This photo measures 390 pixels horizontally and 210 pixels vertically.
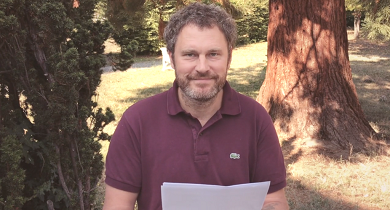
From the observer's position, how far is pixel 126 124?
1.83 meters

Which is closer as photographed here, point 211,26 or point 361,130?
point 211,26

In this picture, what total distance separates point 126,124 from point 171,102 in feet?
0.73

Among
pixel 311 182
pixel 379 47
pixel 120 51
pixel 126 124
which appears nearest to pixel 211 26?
pixel 126 124

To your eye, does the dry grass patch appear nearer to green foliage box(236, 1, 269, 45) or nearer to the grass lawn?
the grass lawn

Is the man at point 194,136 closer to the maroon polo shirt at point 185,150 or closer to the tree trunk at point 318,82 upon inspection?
the maroon polo shirt at point 185,150

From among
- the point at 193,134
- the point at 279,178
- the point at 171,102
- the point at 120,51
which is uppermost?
the point at 120,51

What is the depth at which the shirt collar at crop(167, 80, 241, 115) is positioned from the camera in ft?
6.11

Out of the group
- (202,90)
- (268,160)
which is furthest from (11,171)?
(268,160)

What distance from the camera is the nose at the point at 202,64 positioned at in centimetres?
179

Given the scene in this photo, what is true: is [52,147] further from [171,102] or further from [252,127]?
[252,127]

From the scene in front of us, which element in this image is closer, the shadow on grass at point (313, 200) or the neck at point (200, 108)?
the neck at point (200, 108)

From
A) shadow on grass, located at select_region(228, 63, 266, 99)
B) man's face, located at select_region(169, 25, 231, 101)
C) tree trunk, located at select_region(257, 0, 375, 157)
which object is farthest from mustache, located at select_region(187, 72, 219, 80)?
shadow on grass, located at select_region(228, 63, 266, 99)

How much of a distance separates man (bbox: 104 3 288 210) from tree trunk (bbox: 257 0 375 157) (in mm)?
3479

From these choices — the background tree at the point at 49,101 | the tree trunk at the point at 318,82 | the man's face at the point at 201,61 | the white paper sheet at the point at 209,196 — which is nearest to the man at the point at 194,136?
the man's face at the point at 201,61
